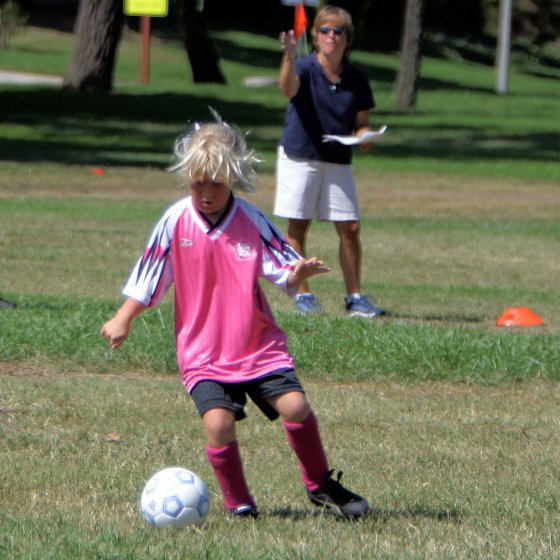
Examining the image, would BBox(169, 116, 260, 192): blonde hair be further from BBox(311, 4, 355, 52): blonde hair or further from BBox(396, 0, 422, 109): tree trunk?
BBox(396, 0, 422, 109): tree trunk

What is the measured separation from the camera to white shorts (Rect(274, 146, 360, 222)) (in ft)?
33.0

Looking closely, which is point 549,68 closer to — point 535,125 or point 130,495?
point 535,125

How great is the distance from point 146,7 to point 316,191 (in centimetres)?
2650

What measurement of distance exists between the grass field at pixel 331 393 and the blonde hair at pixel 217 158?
1276 mm

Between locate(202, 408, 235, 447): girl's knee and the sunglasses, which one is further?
the sunglasses

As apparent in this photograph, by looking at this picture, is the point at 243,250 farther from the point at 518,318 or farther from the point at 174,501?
the point at 518,318

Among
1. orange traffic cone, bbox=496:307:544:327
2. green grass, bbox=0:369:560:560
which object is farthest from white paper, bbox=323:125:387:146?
green grass, bbox=0:369:560:560

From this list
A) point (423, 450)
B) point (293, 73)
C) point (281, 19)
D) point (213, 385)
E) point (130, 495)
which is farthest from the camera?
point (281, 19)

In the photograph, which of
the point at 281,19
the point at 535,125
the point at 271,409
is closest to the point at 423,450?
the point at 271,409

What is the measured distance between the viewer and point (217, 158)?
16.5ft

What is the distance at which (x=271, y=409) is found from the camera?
17.2 feet

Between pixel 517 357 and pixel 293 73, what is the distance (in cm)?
250

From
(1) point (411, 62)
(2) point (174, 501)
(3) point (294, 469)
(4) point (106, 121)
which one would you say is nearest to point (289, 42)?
(3) point (294, 469)

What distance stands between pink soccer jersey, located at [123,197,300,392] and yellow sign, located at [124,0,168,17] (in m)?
30.8
